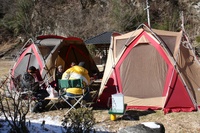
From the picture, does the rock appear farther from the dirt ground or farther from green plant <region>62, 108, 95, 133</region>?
the dirt ground

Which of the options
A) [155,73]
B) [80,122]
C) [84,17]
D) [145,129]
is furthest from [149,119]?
[84,17]

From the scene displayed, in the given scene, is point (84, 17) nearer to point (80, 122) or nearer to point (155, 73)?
point (155, 73)

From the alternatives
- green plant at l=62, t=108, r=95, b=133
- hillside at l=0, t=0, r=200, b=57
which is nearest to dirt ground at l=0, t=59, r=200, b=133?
green plant at l=62, t=108, r=95, b=133

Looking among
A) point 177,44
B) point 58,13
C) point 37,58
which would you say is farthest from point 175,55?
point 58,13

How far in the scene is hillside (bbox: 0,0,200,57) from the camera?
2408cm

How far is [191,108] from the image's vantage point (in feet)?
20.2

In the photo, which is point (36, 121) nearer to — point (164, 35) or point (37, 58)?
point (37, 58)

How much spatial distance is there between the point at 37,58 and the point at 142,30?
334 centimetres

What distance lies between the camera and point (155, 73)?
638 centimetres

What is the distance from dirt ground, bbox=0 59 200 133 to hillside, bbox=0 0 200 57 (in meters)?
14.8

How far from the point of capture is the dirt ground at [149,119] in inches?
203

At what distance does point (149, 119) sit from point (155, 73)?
3.97ft

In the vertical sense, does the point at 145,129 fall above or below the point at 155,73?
below

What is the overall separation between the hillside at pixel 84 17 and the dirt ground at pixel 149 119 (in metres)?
14.8
